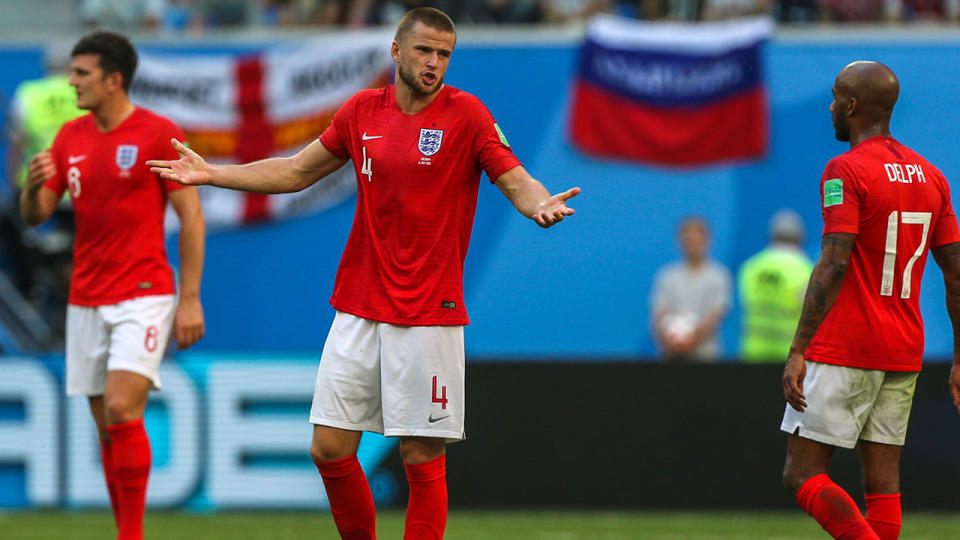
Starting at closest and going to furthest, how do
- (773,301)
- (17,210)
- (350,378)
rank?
(350,378), (773,301), (17,210)

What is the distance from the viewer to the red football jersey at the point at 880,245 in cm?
600

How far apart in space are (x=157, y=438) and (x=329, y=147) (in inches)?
187

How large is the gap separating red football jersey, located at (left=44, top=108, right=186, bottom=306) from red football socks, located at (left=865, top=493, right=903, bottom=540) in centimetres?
353

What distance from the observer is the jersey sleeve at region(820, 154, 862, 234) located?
5.95 m

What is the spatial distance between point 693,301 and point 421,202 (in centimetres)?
690

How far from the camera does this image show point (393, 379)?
6.12 m

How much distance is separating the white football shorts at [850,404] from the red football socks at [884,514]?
0.24 m

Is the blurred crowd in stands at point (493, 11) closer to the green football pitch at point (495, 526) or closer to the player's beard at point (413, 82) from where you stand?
the green football pitch at point (495, 526)

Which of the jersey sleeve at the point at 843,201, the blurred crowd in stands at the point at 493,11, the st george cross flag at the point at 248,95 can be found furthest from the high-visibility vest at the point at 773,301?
the jersey sleeve at the point at 843,201

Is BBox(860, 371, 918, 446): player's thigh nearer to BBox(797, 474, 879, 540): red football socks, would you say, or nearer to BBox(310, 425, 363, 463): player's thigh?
BBox(797, 474, 879, 540): red football socks

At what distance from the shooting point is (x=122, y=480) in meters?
7.11

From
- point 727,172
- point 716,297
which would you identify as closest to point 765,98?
point 727,172

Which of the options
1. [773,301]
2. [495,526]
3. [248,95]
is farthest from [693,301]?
[248,95]

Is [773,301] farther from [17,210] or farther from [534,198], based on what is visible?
[17,210]
